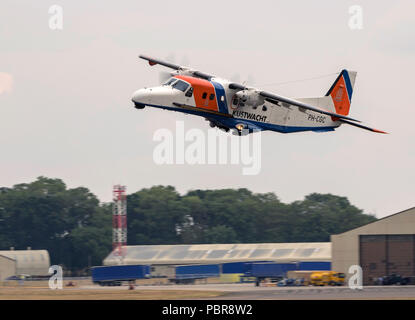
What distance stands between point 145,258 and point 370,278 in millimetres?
40806

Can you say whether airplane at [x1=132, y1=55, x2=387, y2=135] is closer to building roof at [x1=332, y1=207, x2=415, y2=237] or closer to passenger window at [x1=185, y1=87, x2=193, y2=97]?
passenger window at [x1=185, y1=87, x2=193, y2=97]

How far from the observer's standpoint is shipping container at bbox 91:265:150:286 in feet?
319

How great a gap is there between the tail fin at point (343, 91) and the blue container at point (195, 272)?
4401cm

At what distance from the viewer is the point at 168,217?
545 ft

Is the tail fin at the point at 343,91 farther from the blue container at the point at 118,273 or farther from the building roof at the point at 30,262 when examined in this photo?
the building roof at the point at 30,262

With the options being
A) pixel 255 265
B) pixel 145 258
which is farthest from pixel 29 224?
pixel 255 265

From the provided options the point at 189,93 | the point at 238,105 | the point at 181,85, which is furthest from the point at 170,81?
the point at 238,105

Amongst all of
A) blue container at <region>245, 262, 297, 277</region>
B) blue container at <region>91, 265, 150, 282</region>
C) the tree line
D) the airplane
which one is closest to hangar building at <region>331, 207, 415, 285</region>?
blue container at <region>245, 262, 297, 277</region>

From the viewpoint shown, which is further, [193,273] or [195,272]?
[195,272]

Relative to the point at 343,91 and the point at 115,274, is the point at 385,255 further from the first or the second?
the point at 115,274

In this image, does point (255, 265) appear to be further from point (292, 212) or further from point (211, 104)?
point (292, 212)

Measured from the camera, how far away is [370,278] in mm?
88312

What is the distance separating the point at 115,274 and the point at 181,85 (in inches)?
1882
